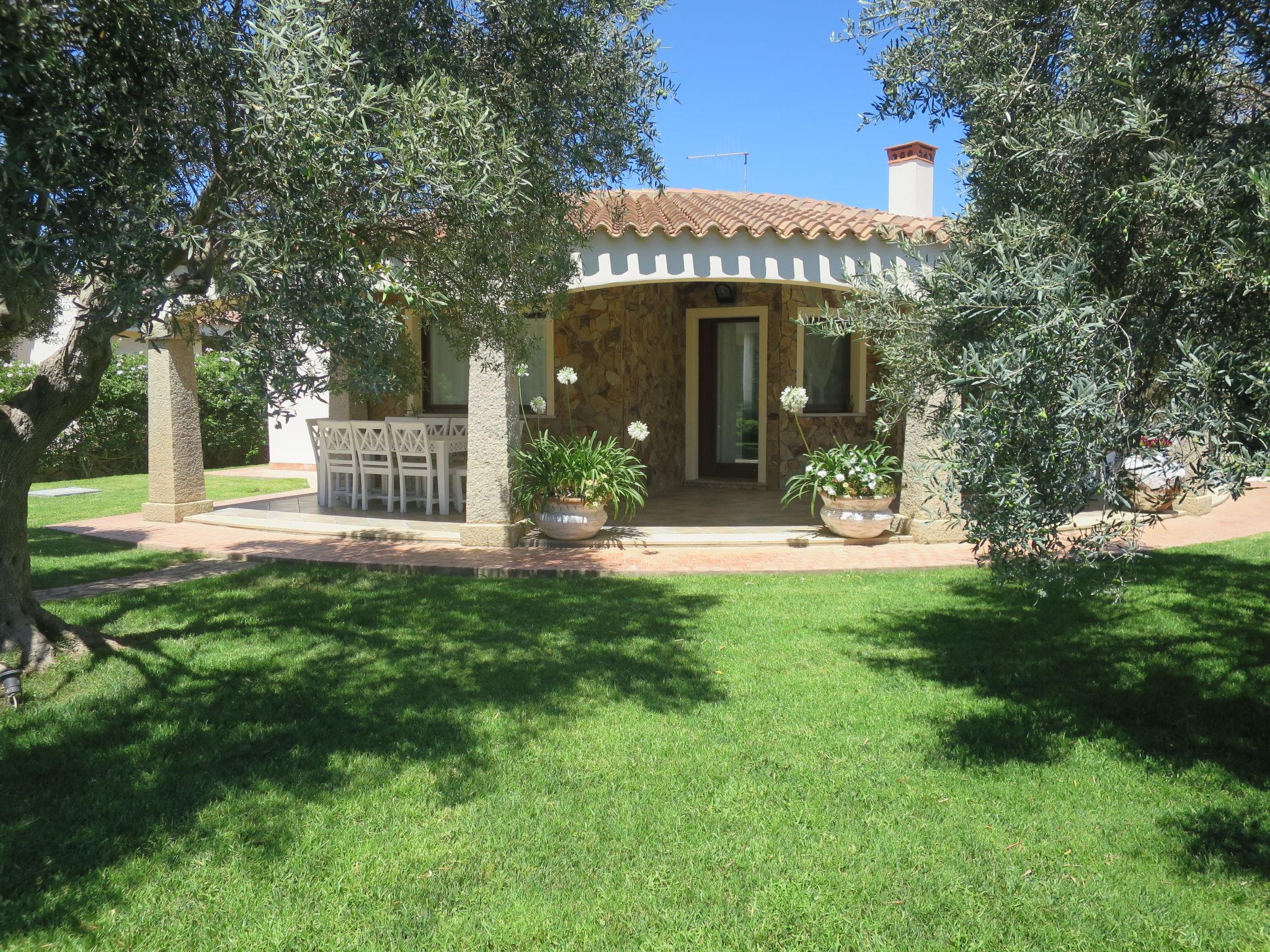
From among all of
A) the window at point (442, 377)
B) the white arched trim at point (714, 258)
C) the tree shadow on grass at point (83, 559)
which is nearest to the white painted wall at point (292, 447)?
the window at point (442, 377)

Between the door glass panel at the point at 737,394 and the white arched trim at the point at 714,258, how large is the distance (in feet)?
15.5

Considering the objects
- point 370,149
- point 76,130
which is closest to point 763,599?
point 370,149

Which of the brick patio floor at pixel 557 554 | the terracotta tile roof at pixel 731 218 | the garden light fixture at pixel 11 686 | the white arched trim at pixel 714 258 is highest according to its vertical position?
the terracotta tile roof at pixel 731 218

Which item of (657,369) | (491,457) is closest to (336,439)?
(491,457)

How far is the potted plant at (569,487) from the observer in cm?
955

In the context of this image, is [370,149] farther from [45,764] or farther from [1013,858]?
[1013,858]

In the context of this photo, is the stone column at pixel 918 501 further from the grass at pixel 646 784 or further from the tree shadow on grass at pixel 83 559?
the tree shadow on grass at pixel 83 559

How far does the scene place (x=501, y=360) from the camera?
911 cm

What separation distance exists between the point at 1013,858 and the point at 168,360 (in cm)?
1000

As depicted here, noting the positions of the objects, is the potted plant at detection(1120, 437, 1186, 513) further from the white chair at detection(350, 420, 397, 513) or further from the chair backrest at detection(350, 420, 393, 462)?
the chair backrest at detection(350, 420, 393, 462)

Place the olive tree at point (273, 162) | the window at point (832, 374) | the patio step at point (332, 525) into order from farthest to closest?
the window at point (832, 374) < the patio step at point (332, 525) < the olive tree at point (273, 162)

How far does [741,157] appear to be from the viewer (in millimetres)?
17641

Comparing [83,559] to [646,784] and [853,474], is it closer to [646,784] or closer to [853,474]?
[646,784]

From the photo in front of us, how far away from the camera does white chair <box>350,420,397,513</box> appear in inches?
431
